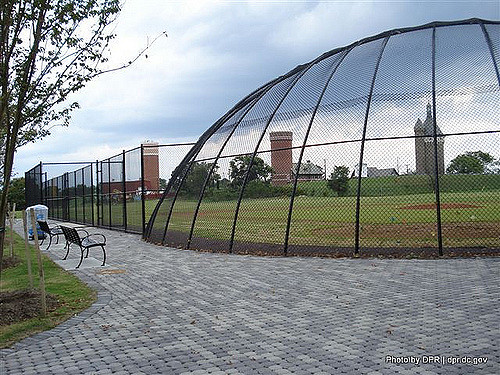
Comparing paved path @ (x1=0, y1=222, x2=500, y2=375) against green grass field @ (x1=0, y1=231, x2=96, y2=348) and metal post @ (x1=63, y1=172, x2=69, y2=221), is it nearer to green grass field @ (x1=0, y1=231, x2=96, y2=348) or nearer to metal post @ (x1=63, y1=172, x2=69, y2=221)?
green grass field @ (x1=0, y1=231, x2=96, y2=348)

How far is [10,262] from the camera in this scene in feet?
37.1

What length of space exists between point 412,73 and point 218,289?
6.47m

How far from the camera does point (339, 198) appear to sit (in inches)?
425

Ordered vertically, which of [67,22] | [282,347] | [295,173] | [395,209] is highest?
[67,22]

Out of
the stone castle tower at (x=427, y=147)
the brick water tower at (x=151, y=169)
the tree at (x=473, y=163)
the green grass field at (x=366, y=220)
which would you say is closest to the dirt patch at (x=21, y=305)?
the green grass field at (x=366, y=220)

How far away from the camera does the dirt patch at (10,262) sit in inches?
434

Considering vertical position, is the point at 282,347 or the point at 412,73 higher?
the point at 412,73

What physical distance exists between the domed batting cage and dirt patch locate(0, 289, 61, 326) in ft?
16.3

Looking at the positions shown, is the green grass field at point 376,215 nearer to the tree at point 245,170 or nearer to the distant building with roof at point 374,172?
the distant building with roof at point 374,172

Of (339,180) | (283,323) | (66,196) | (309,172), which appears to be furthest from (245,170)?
(66,196)

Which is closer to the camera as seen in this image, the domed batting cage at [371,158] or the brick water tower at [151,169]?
the domed batting cage at [371,158]

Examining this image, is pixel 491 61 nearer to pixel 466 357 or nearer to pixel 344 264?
pixel 344 264

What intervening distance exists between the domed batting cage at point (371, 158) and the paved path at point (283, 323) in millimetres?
1611

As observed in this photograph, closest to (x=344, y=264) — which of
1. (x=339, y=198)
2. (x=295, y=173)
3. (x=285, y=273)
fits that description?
(x=285, y=273)
